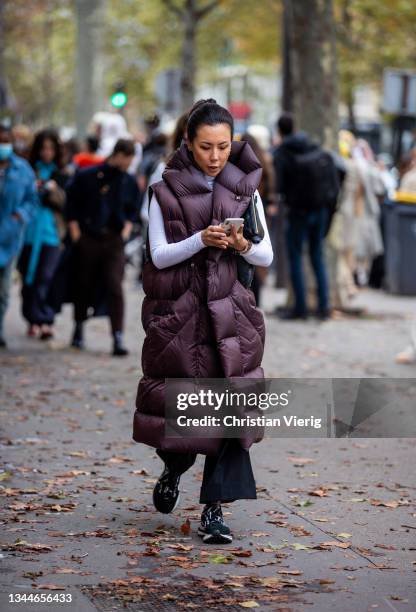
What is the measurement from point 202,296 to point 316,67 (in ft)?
35.9

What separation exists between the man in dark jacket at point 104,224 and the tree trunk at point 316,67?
4320 mm

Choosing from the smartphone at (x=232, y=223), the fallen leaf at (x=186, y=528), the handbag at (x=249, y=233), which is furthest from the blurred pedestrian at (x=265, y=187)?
the smartphone at (x=232, y=223)

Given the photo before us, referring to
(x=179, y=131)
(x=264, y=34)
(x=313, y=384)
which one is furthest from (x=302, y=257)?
(x=264, y=34)

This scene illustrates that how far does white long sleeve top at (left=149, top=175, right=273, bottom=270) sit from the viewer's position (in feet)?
20.0

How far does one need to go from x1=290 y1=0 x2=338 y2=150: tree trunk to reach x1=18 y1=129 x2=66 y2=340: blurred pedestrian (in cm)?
387

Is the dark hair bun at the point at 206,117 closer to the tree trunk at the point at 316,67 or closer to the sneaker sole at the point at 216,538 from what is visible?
the sneaker sole at the point at 216,538

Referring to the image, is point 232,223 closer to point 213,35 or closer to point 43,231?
point 43,231

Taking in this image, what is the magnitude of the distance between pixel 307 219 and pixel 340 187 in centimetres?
51

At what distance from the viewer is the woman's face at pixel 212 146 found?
6129 mm

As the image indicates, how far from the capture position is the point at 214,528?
6289mm

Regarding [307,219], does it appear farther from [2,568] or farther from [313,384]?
[2,568]

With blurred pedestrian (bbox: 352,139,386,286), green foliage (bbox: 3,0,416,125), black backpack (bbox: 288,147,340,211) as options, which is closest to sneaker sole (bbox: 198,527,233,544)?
black backpack (bbox: 288,147,340,211)

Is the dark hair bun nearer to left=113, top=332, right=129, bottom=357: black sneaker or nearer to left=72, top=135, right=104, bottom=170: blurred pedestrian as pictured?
left=113, top=332, right=129, bottom=357: black sneaker

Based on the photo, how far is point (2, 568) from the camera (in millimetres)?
5750
